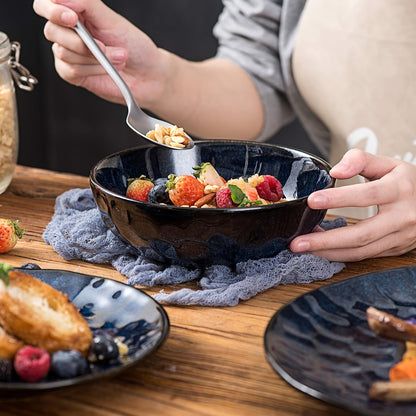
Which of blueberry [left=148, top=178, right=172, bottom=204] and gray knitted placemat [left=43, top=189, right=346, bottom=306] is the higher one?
blueberry [left=148, top=178, right=172, bottom=204]

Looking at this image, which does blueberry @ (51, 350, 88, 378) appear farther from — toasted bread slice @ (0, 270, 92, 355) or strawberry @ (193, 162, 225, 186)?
strawberry @ (193, 162, 225, 186)

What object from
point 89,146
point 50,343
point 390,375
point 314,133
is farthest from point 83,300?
point 89,146

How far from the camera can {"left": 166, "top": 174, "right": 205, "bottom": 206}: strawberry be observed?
84cm

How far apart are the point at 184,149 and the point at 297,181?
0.58 feet

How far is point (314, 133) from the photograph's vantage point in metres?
1.64

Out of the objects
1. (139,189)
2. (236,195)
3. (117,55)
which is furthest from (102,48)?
(236,195)

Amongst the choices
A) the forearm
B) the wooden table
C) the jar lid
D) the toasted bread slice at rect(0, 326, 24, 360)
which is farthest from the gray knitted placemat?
the forearm

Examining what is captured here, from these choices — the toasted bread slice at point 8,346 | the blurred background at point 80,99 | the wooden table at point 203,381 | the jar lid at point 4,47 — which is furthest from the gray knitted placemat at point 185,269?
the blurred background at point 80,99

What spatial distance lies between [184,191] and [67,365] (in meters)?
0.36

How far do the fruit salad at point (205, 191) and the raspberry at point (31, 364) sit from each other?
0.35m

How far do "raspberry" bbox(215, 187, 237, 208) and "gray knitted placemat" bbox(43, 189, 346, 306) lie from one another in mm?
77

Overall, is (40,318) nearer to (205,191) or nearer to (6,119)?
(205,191)

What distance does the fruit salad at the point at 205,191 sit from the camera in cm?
82

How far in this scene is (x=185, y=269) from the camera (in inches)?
32.5
